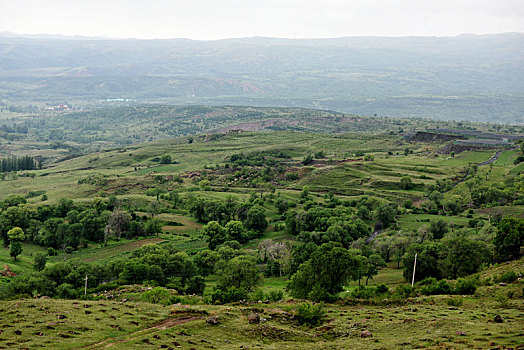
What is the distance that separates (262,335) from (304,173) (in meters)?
124

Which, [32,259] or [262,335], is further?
[32,259]

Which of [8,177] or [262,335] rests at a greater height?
[262,335]

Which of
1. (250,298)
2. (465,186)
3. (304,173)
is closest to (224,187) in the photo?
(304,173)

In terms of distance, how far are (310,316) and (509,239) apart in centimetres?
3497

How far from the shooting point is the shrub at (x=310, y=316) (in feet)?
133

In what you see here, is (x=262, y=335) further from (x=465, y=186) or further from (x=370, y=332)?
(x=465, y=186)

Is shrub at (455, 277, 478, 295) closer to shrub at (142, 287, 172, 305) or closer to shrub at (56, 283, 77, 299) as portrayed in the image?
shrub at (142, 287, 172, 305)

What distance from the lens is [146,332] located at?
35.0 metres

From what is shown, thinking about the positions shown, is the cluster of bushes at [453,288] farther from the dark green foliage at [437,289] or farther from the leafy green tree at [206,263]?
the leafy green tree at [206,263]

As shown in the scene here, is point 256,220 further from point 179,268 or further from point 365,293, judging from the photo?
point 365,293

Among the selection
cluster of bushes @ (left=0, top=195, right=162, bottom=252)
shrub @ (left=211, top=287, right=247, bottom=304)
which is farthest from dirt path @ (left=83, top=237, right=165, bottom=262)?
shrub @ (left=211, top=287, right=247, bottom=304)

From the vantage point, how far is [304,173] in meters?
160

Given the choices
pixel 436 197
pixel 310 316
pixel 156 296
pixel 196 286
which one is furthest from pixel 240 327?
pixel 436 197

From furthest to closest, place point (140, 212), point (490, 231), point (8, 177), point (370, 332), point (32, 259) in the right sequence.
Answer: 1. point (8, 177)
2. point (140, 212)
3. point (32, 259)
4. point (490, 231)
5. point (370, 332)
